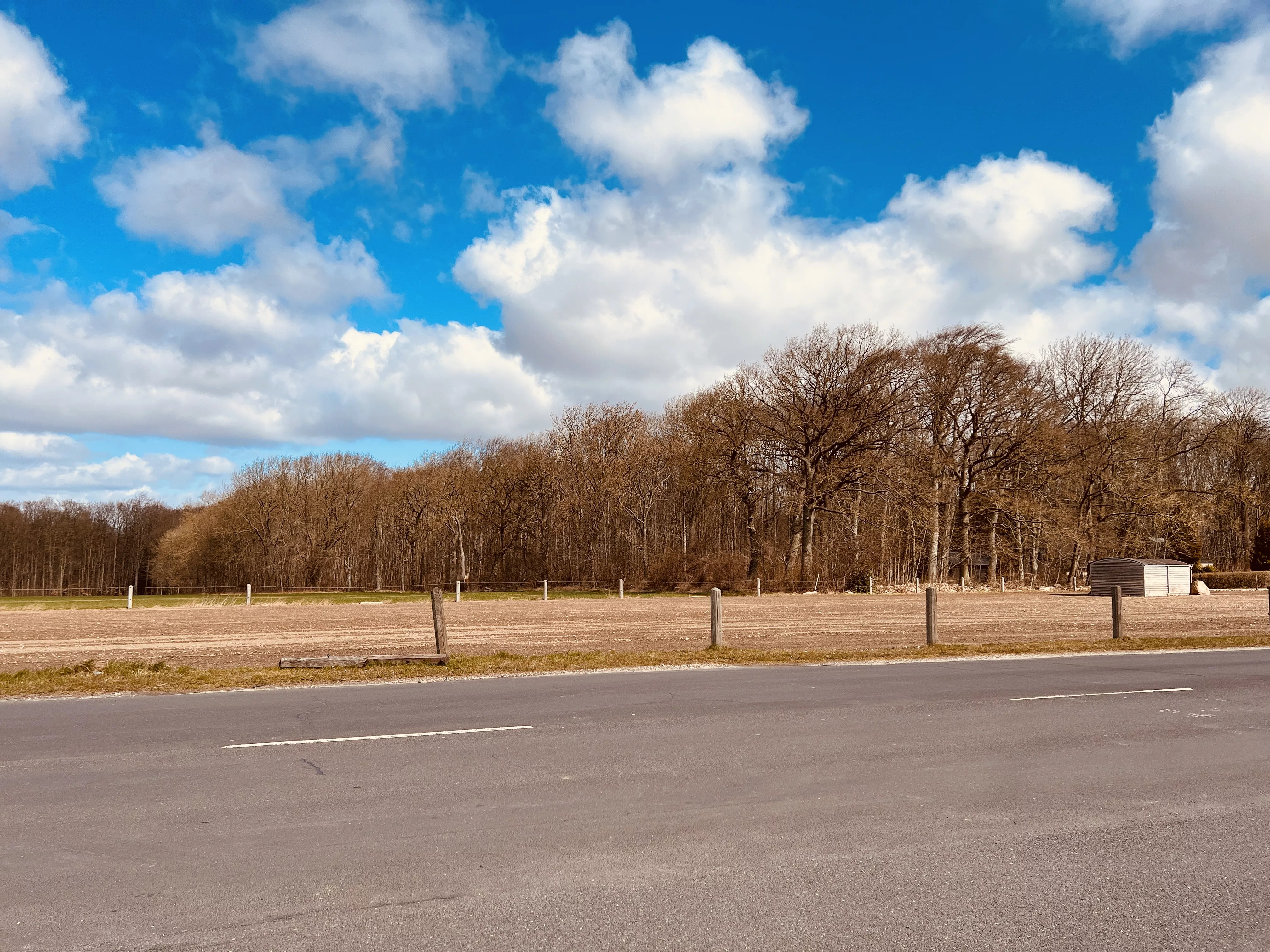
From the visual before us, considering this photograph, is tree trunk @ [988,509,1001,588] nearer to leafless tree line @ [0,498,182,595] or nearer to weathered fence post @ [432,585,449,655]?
weathered fence post @ [432,585,449,655]

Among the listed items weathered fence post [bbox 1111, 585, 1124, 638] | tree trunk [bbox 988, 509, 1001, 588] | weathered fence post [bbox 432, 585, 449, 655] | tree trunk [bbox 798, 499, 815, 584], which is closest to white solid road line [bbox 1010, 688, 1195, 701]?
weathered fence post [bbox 1111, 585, 1124, 638]

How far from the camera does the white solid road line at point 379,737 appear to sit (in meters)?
8.35

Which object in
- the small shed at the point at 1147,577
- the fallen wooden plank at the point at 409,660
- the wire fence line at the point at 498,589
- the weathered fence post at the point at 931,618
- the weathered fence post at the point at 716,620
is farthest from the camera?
the wire fence line at the point at 498,589

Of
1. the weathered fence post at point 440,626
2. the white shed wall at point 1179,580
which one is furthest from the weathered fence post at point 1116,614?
the white shed wall at point 1179,580

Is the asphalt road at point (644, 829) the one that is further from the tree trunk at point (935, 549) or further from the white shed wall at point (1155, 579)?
the tree trunk at point (935, 549)

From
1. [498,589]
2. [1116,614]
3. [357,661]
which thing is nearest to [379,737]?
[357,661]

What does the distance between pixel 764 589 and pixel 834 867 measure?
47937 millimetres

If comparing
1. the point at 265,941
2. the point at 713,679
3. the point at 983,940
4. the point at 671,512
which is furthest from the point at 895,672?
the point at 671,512

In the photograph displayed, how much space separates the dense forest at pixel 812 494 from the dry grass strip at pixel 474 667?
33400 mm

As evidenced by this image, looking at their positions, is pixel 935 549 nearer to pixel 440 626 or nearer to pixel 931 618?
pixel 931 618

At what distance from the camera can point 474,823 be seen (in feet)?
19.2

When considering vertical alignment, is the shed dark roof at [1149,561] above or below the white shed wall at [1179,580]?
above

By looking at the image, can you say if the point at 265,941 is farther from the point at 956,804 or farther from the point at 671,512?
the point at 671,512

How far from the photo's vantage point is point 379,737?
8.80 meters
